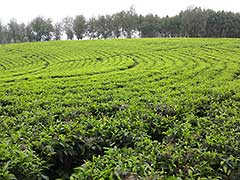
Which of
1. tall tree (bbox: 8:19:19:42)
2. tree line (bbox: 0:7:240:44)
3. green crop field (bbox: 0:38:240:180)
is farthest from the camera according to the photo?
tall tree (bbox: 8:19:19:42)

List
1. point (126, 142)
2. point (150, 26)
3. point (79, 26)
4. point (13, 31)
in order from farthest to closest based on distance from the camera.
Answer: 1. point (13, 31)
2. point (79, 26)
3. point (150, 26)
4. point (126, 142)

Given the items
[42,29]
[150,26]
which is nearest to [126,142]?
[150,26]

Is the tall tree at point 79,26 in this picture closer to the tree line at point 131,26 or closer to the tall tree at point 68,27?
the tree line at point 131,26

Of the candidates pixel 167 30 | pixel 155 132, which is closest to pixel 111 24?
pixel 167 30

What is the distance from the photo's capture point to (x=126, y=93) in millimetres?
11109

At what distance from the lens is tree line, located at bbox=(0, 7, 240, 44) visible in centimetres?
6681

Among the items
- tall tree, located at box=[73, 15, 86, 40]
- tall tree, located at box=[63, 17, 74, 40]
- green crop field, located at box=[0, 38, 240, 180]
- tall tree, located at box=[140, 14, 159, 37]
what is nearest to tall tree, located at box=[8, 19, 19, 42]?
tall tree, located at box=[63, 17, 74, 40]

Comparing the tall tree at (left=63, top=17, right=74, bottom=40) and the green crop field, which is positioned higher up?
the tall tree at (left=63, top=17, right=74, bottom=40)

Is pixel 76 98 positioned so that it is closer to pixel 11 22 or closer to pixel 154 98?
pixel 154 98

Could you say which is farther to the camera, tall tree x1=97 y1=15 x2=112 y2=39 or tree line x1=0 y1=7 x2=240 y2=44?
tall tree x1=97 y1=15 x2=112 y2=39

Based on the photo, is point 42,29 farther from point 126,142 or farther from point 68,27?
point 126,142

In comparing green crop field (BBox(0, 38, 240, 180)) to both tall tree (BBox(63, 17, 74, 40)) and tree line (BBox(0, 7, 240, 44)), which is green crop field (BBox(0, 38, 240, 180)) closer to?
tree line (BBox(0, 7, 240, 44))

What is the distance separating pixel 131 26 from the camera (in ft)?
243

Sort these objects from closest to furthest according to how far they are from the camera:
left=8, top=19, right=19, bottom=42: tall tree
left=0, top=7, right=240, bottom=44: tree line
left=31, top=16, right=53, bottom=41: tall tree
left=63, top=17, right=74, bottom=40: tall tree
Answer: left=0, top=7, right=240, bottom=44: tree line, left=31, top=16, right=53, bottom=41: tall tree, left=8, top=19, right=19, bottom=42: tall tree, left=63, top=17, right=74, bottom=40: tall tree
